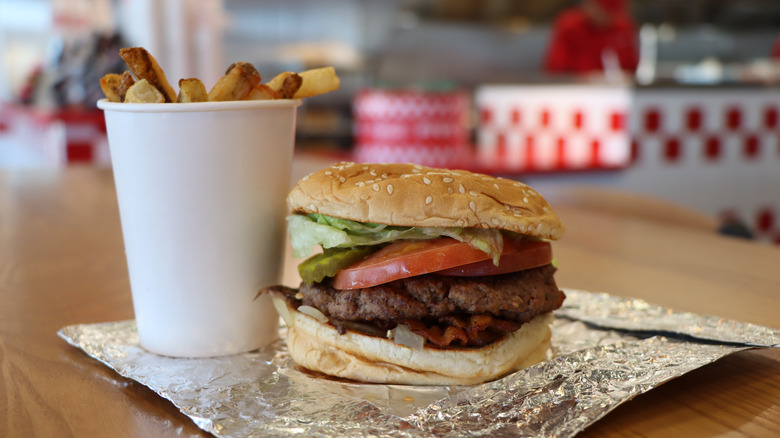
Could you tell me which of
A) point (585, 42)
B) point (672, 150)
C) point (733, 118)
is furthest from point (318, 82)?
point (585, 42)

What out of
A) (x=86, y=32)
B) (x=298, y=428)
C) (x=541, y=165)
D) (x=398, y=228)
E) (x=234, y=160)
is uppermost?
(x=86, y=32)

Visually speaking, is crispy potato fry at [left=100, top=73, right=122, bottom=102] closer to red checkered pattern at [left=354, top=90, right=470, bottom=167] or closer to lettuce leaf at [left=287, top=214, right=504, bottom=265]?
lettuce leaf at [left=287, top=214, right=504, bottom=265]

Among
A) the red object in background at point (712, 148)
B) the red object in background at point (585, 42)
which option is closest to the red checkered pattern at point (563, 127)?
the red object in background at point (712, 148)

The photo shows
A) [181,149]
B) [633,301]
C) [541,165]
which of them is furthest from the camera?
[541,165]

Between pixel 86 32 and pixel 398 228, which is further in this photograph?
pixel 86 32

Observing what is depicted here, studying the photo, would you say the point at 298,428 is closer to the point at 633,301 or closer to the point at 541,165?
the point at 633,301

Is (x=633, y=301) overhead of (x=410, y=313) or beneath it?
beneath

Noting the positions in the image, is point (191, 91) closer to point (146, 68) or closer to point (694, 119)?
point (146, 68)

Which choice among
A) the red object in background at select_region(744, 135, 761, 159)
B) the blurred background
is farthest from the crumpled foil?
the red object in background at select_region(744, 135, 761, 159)

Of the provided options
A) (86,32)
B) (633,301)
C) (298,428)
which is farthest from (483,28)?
(298,428)
